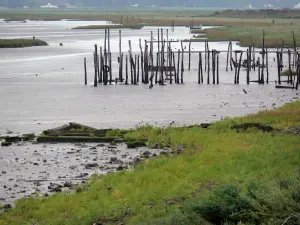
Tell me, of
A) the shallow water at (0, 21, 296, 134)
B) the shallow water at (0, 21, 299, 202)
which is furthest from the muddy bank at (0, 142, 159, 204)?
the shallow water at (0, 21, 296, 134)

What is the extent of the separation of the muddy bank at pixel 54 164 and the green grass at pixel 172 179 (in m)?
0.94

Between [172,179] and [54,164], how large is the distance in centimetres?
469

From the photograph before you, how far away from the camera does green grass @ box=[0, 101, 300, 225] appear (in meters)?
14.9

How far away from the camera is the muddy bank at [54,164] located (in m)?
17.9

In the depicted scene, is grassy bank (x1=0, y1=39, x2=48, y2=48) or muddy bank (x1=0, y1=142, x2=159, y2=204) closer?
muddy bank (x1=0, y1=142, x2=159, y2=204)

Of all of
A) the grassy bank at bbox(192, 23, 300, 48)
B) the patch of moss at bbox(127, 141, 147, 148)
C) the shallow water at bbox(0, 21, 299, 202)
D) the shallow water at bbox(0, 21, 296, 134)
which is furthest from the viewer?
the grassy bank at bbox(192, 23, 300, 48)

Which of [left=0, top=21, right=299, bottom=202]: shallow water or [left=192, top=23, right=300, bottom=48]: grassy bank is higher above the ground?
[left=192, top=23, right=300, bottom=48]: grassy bank

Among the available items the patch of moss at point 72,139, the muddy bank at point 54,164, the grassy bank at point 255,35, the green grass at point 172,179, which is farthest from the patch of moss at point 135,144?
the grassy bank at point 255,35

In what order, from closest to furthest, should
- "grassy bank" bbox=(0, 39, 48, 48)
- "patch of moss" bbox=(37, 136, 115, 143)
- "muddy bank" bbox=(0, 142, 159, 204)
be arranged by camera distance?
"muddy bank" bbox=(0, 142, 159, 204)
"patch of moss" bbox=(37, 136, 115, 143)
"grassy bank" bbox=(0, 39, 48, 48)

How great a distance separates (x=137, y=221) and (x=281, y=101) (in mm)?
23663

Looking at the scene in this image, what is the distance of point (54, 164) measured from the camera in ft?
68.3

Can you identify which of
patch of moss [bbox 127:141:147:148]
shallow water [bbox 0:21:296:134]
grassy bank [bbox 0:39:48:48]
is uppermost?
grassy bank [bbox 0:39:48:48]

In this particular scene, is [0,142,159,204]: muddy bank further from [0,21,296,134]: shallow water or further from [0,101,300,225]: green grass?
[0,21,296,134]: shallow water

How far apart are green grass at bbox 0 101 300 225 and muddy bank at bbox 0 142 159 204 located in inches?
37.2
